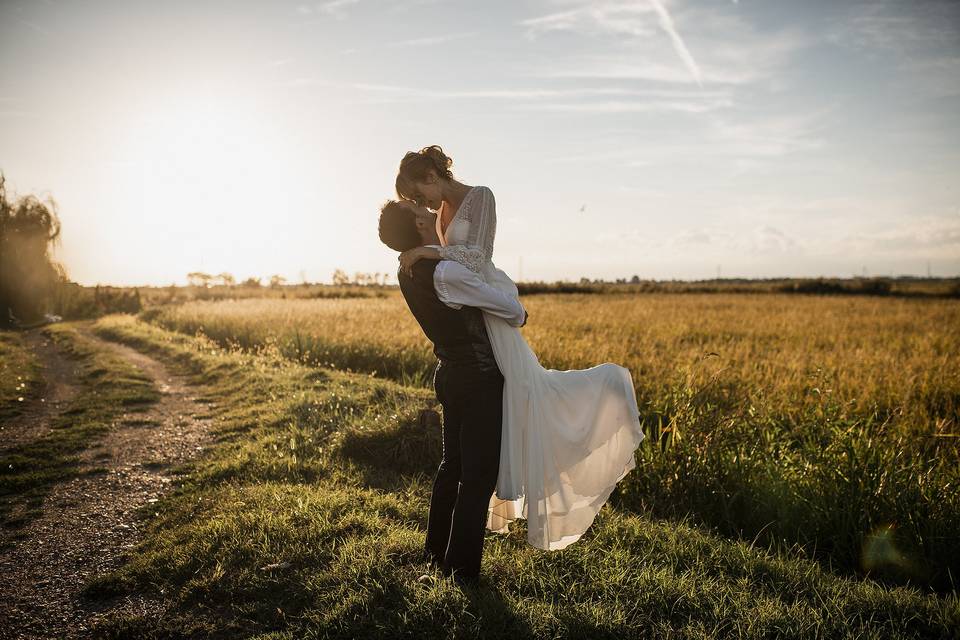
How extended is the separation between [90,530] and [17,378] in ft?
29.3

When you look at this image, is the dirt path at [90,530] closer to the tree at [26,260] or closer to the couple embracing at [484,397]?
the couple embracing at [484,397]

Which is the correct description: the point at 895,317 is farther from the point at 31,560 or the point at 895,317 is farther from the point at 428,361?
the point at 31,560

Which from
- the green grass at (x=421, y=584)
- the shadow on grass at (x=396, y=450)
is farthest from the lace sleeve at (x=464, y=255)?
the shadow on grass at (x=396, y=450)

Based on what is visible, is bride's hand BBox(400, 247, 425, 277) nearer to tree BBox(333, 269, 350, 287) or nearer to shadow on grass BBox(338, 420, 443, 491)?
shadow on grass BBox(338, 420, 443, 491)

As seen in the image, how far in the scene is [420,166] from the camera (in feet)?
10.7

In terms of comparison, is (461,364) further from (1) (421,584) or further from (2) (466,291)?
(1) (421,584)

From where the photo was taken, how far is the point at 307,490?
221 inches

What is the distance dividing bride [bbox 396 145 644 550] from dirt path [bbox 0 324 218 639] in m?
2.64

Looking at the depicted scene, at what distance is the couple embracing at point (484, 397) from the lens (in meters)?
3.20

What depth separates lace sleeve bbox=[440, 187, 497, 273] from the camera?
318cm

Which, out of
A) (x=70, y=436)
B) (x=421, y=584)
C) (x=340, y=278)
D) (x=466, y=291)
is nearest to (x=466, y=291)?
(x=466, y=291)

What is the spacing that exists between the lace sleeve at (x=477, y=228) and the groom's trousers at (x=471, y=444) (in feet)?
2.12

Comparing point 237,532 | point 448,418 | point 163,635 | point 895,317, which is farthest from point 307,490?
point 895,317

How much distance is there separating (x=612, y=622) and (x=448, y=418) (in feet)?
4.90
